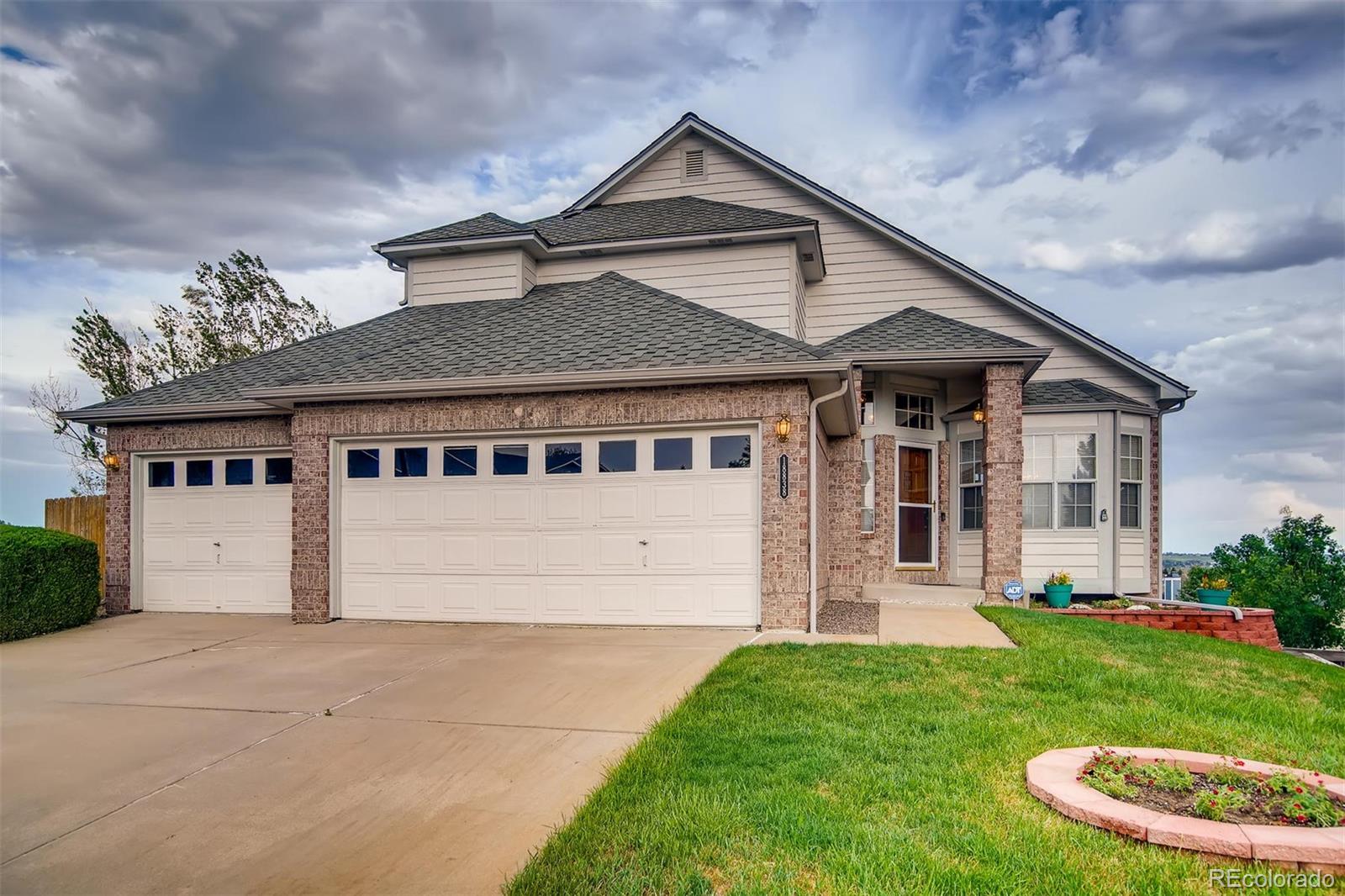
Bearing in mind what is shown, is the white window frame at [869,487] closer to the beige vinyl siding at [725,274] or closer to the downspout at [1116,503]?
the beige vinyl siding at [725,274]

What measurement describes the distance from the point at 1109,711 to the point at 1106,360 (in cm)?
1024

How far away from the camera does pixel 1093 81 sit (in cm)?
1180

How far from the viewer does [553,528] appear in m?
10.1

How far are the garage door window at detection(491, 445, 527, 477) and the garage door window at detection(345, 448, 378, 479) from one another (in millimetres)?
1794

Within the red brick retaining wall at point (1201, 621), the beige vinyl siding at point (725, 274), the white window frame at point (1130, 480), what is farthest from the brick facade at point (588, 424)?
the white window frame at point (1130, 480)

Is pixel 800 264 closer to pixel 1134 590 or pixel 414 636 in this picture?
pixel 1134 590

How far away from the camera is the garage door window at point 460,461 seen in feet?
34.5

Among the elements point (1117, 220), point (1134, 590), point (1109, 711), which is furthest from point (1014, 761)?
point (1117, 220)

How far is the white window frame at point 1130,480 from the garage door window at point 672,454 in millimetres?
8072

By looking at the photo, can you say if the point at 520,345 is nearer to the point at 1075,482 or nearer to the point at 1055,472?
the point at 1055,472

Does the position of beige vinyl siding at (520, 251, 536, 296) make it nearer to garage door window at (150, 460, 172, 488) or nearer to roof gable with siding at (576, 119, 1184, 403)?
roof gable with siding at (576, 119, 1184, 403)

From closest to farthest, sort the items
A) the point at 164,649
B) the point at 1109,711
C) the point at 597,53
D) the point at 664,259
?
the point at 1109,711 → the point at 164,649 → the point at 597,53 → the point at 664,259

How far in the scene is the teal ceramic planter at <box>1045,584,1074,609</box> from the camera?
41.0ft

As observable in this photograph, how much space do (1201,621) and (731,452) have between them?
27.1 ft
